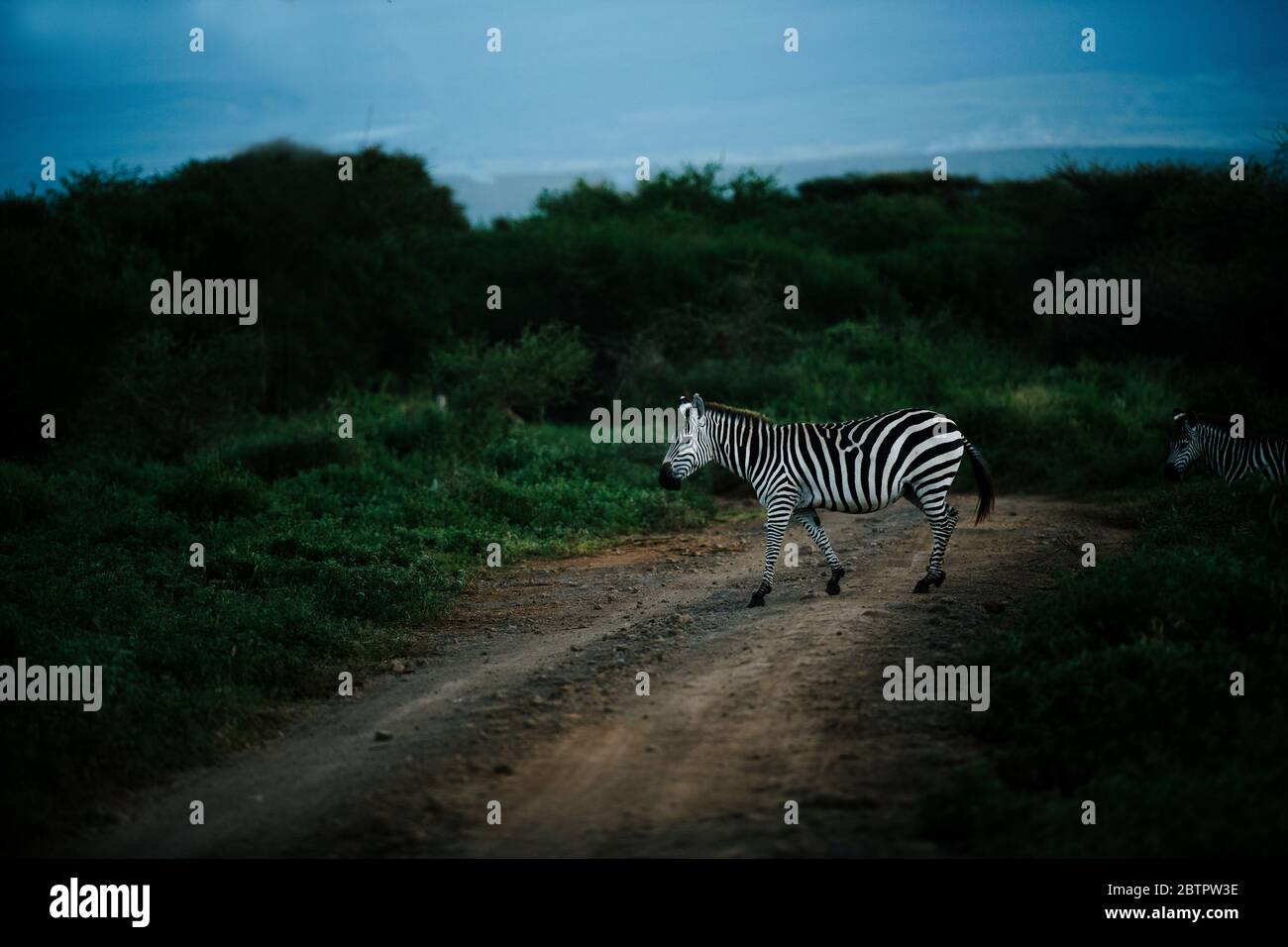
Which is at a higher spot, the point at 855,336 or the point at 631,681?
the point at 855,336

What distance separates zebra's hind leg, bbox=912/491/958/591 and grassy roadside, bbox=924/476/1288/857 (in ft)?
4.64

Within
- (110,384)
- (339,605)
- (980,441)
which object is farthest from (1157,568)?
(110,384)

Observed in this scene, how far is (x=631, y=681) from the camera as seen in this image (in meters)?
7.64

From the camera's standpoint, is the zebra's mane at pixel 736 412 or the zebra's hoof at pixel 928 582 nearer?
the zebra's hoof at pixel 928 582

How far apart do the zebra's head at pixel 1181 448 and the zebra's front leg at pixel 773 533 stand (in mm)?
5479

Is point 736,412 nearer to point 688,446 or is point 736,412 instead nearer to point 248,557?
point 688,446

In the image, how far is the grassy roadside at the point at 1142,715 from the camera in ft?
16.4

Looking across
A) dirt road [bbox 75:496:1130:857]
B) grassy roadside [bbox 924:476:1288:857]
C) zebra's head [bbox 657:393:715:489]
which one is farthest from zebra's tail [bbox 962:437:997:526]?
zebra's head [bbox 657:393:715:489]

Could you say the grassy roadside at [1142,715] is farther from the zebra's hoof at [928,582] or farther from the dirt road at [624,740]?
the zebra's hoof at [928,582]

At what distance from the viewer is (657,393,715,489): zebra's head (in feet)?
34.4

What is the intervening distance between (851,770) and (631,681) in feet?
6.88

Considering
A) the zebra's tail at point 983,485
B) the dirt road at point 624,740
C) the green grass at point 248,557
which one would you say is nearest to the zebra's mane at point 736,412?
the dirt road at point 624,740

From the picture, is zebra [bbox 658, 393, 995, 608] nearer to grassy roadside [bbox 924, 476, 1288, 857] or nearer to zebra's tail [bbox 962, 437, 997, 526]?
zebra's tail [bbox 962, 437, 997, 526]
